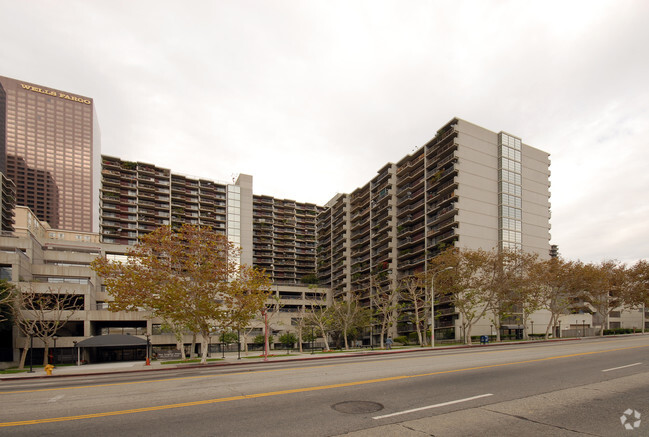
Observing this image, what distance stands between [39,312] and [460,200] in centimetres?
6454

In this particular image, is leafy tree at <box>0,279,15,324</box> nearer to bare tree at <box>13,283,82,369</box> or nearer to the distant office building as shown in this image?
bare tree at <box>13,283,82,369</box>

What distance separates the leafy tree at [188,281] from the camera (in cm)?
2978

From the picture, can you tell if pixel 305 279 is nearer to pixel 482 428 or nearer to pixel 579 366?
pixel 579 366

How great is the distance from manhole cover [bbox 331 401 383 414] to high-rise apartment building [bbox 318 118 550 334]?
59.1 meters

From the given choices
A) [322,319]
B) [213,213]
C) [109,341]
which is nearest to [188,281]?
[109,341]

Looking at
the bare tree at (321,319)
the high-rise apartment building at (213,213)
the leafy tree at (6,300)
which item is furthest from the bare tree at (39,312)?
the high-rise apartment building at (213,213)

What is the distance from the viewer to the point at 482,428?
735 centimetres

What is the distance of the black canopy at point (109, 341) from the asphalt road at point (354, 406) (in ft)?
91.5

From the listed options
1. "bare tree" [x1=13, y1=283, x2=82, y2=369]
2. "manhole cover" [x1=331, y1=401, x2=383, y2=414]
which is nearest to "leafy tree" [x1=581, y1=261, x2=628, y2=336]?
"manhole cover" [x1=331, y1=401, x2=383, y2=414]

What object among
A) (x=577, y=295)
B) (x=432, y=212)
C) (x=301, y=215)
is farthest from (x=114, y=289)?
(x=301, y=215)

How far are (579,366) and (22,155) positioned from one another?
254156 millimetres

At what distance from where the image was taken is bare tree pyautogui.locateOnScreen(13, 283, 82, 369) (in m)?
36.5

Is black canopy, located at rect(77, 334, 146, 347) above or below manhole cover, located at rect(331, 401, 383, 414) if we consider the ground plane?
below

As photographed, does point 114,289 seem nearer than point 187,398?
No
